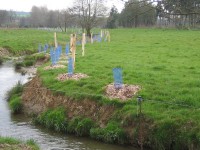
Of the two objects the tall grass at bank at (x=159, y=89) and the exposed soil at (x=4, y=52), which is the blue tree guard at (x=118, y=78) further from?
the exposed soil at (x=4, y=52)

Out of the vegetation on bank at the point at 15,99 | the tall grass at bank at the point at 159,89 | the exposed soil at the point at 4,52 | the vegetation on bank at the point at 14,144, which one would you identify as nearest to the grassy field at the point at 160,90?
the tall grass at bank at the point at 159,89

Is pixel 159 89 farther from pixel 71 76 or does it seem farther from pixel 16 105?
pixel 16 105

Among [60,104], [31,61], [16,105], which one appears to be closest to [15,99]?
[16,105]

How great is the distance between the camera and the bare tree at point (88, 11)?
252 ft

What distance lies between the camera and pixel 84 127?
52.3 ft

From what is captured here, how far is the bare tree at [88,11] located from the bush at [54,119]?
59716 millimetres

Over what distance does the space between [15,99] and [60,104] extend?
371 centimetres

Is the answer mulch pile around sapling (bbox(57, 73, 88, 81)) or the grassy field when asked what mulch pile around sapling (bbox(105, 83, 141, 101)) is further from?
mulch pile around sapling (bbox(57, 73, 88, 81))

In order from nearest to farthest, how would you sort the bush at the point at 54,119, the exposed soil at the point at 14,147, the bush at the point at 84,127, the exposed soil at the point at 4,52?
the exposed soil at the point at 14,147
the bush at the point at 84,127
the bush at the point at 54,119
the exposed soil at the point at 4,52

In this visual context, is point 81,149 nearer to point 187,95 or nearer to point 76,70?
point 187,95

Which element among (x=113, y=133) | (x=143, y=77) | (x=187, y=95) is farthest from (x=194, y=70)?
(x=113, y=133)

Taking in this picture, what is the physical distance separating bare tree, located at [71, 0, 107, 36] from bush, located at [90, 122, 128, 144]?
204 feet

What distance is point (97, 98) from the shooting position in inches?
688

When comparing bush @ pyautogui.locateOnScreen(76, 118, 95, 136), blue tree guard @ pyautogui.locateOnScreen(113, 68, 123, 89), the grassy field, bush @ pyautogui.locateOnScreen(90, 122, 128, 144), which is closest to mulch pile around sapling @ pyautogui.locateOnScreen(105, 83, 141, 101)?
blue tree guard @ pyautogui.locateOnScreen(113, 68, 123, 89)
